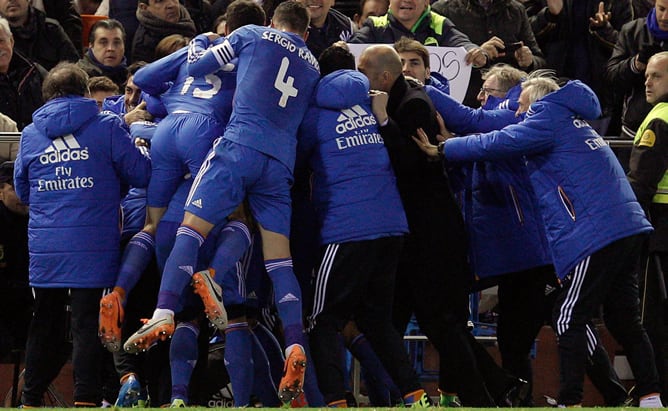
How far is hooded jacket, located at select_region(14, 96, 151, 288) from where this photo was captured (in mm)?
9414

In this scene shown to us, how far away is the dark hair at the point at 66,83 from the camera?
9.62m

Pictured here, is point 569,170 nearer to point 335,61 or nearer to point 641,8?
point 335,61

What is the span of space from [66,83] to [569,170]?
3243 mm

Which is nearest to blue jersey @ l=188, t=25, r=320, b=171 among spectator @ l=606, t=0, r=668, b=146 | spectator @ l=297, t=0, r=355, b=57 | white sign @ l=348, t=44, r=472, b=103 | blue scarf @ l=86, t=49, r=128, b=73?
white sign @ l=348, t=44, r=472, b=103

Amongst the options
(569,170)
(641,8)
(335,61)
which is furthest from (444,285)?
(641,8)

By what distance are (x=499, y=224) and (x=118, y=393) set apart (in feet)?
9.29

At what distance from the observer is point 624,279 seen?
9602 mm

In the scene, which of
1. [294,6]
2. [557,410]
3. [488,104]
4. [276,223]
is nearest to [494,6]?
[488,104]

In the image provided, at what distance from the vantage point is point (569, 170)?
948cm

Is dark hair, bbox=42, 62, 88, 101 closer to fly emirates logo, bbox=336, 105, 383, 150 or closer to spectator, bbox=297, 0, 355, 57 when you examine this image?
fly emirates logo, bbox=336, 105, 383, 150

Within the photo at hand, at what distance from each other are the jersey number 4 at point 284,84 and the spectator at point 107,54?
10.4 feet

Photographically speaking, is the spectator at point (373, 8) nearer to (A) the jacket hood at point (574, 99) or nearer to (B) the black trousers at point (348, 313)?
(A) the jacket hood at point (574, 99)

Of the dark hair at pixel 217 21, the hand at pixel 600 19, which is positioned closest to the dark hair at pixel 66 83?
the dark hair at pixel 217 21

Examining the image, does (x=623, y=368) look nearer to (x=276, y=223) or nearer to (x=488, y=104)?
(x=488, y=104)
